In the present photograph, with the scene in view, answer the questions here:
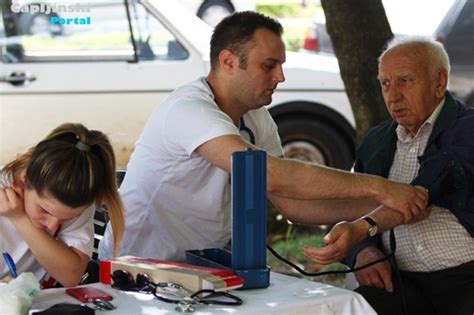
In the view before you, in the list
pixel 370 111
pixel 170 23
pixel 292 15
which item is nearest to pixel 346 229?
pixel 370 111

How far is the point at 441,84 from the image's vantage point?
149 inches

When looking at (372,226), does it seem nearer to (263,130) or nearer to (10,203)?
(263,130)

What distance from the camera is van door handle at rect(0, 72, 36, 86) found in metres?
7.52

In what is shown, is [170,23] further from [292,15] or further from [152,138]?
[292,15]

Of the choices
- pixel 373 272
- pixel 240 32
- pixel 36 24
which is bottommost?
pixel 373 272

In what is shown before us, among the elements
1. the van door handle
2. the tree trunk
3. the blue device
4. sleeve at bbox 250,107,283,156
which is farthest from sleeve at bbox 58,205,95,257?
the van door handle

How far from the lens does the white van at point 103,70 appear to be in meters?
7.55

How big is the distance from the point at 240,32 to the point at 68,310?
5.12 feet

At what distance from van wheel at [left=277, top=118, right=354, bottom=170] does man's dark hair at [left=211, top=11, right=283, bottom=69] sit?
4333mm

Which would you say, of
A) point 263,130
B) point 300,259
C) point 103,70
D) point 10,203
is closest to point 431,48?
point 263,130

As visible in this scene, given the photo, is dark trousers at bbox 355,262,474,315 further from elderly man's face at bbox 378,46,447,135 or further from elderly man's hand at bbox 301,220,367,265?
elderly man's face at bbox 378,46,447,135

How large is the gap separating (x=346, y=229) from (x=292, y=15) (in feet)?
46.4

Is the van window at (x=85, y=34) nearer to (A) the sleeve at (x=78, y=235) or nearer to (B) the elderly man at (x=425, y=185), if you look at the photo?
(B) the elderly man at (x=425, y=185)

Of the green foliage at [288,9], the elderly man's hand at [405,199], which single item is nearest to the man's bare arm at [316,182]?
the elderly man's hand at [405,199]
